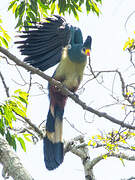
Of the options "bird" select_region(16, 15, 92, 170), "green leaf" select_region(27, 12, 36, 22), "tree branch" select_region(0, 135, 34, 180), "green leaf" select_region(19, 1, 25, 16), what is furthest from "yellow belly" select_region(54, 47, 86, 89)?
"tree branch" select_region(0, 135, 34, 180)

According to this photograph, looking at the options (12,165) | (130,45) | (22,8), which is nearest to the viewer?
(12,165)

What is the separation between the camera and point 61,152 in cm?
335

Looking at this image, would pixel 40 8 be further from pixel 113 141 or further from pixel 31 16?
pixel 113 141

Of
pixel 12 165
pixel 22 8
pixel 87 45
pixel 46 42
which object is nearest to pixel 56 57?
pixel 46 42

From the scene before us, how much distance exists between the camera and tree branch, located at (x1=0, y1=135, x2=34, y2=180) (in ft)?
7.04

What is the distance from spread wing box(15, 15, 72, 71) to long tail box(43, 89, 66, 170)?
36 centimetres

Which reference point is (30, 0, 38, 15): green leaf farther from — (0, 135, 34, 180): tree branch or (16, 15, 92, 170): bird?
(0, 135, 34, 180): tree branch

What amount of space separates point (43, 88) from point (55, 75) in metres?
0.26

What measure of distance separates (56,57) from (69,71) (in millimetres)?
202

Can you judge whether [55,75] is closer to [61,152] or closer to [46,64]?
[46,64]

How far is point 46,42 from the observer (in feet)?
10.5

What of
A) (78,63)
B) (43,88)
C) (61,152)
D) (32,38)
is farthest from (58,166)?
(32,38)

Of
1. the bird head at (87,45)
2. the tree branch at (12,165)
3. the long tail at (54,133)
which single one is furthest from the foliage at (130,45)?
the tree branch at (12,165)

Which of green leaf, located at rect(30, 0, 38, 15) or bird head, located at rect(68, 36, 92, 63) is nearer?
bird head, located at rect(68, 36, 92, 63)
